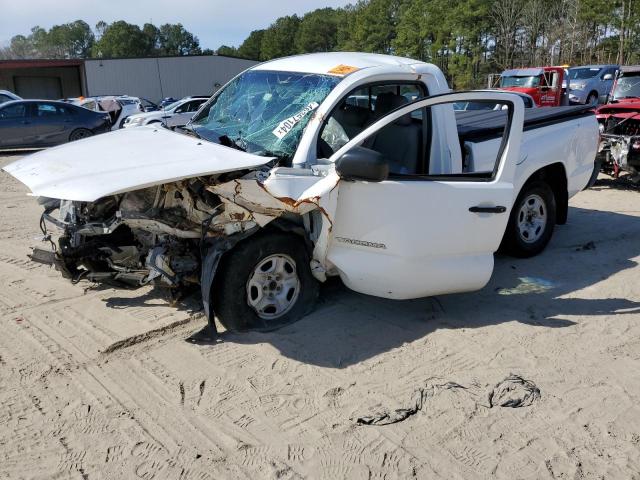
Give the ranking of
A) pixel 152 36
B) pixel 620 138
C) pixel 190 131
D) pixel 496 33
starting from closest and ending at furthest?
1. pixel 190 131
2. pixel 620 138
3. pixel 496 33
4. pixel 152 36

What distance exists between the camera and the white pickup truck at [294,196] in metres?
4.03

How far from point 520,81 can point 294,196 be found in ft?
62.4

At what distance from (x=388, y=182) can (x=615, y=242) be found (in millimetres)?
4066

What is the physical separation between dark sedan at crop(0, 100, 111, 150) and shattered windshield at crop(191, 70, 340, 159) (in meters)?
12.7

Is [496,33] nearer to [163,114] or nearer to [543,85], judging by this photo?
[543,85]

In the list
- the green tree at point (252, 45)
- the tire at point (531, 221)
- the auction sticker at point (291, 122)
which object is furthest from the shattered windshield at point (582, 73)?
the green tree at point (252, 45)

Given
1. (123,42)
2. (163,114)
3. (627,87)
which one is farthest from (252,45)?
(627,87)

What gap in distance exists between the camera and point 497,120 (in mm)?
6406

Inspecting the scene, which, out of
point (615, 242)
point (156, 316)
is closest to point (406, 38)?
point (615, 242)

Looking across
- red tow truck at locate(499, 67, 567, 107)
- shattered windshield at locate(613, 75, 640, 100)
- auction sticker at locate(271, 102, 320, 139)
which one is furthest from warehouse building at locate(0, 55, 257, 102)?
auction sticker at locate(271, 102, 320, 139)

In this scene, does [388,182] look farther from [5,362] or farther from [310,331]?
[5,362]

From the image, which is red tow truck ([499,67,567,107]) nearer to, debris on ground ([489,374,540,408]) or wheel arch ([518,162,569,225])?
wheel arch ([518,162,569,225])

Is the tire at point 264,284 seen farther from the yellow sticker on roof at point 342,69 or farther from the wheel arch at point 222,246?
the yellow sticker on roof at point 342,69

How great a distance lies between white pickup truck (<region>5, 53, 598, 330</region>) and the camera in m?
4.03
